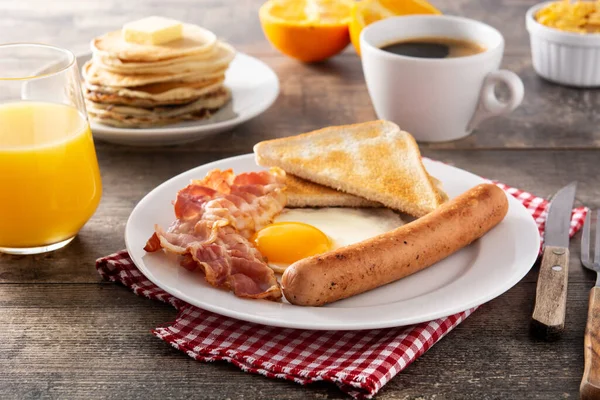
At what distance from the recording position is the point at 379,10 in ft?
12.5

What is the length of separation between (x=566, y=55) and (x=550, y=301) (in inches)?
79.2

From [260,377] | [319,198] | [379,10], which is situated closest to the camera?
[260,377]

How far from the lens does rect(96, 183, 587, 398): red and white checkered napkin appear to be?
187cm

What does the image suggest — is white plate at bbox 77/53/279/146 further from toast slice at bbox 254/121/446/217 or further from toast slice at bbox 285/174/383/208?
toast slice at bbox 285/174/383/208

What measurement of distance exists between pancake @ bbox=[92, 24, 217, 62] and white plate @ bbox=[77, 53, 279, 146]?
275mm

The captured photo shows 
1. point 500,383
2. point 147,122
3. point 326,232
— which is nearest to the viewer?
point 500,383

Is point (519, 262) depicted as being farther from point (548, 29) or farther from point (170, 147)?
point (548, 29)

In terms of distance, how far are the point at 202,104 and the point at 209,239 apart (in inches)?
48.0

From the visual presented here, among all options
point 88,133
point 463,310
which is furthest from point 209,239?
point 463,310

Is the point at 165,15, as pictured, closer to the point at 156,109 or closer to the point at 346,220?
the point at 156,109

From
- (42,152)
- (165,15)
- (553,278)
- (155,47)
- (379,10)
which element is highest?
(42,152)

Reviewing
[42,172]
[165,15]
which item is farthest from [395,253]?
[165,15]

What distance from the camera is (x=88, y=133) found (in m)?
2.43

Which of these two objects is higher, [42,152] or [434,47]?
Answer: [42,152]
